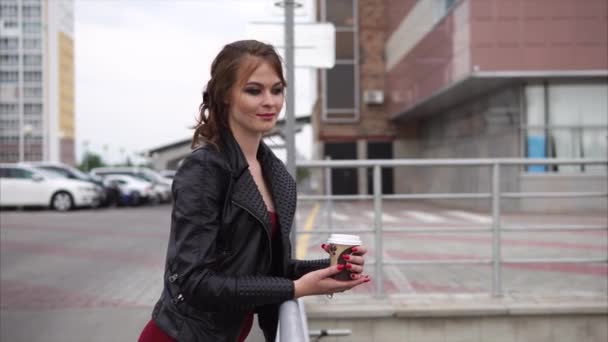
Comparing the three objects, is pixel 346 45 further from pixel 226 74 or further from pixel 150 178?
pixel 226 74

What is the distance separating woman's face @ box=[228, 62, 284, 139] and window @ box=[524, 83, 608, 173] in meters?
17.2

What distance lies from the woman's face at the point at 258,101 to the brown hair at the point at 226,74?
0.05 feet

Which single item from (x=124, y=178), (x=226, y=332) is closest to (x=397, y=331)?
(x=226, y=332)

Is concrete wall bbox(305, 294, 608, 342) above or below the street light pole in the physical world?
below

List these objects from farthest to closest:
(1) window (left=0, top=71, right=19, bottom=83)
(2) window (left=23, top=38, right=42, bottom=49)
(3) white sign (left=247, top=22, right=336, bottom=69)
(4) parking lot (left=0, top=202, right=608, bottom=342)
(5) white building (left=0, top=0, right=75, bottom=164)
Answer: (1) window (left=0, top=71, right=19, bottom=83), (2) window (left=23, top=38, right=42, bottom=49), (5) white building (left=0, top=0, right=75, bottom=164), (4) parking lot (left=0, top=202, right=608, bottom=342), (3) white sign (left=247, top=22, right=336, bottom=69)

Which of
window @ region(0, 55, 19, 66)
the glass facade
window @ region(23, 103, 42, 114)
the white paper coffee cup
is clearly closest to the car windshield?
the white paper coffee cup

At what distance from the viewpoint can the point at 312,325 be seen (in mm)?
5449

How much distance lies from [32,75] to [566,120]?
128 m

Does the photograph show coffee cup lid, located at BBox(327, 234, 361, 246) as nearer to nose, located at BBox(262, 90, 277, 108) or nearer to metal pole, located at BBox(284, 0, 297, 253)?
nose, located at BBox(262, 90, 277, 108)

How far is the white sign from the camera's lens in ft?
17.8

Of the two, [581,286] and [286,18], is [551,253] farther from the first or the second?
[286,18]

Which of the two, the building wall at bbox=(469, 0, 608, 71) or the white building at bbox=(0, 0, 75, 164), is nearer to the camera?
the building wall at bbox=(469, 0, 608, 71)

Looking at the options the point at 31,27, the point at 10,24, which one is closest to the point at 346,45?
the point at 31,27

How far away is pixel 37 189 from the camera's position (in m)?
20.6
